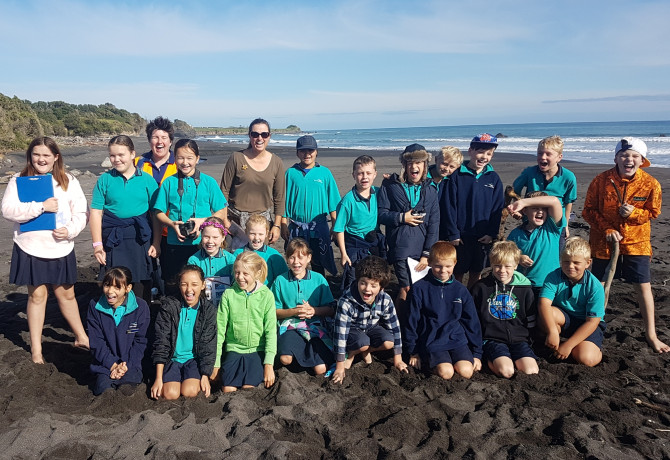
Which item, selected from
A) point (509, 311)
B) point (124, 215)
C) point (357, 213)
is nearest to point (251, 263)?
point (357, 213)

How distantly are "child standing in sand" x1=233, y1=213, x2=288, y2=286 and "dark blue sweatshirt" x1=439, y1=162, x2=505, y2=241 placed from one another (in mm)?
1813

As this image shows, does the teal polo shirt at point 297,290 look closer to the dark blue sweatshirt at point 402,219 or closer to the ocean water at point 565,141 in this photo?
the dark blue sweatshirt at point 402,219

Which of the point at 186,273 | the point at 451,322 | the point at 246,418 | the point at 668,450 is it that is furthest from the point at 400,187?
the point at 668,450

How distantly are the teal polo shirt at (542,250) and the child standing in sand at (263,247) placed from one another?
7.79ft

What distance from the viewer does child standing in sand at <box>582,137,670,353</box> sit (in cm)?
446

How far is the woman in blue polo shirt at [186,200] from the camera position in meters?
4.63

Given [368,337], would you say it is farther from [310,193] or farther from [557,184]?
[557,184]

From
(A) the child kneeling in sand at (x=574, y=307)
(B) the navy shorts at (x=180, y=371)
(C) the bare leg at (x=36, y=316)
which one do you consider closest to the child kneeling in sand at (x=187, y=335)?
(B) the navy shorts at (x=180, y=371)

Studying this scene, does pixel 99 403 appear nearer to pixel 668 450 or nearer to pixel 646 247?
pixel 668 450

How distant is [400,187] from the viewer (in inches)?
193

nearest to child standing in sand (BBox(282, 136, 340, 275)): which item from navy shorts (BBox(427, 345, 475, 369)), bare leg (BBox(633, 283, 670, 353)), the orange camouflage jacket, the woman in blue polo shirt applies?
the woman in blue polo shirt

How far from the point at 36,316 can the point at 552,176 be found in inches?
198

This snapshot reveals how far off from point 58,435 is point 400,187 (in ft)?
11.5

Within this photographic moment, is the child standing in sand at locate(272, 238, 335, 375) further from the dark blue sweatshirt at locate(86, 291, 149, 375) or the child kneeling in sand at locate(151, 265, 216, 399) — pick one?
the dark blue sweatshirt at locate(86, 291, 149, 375)
